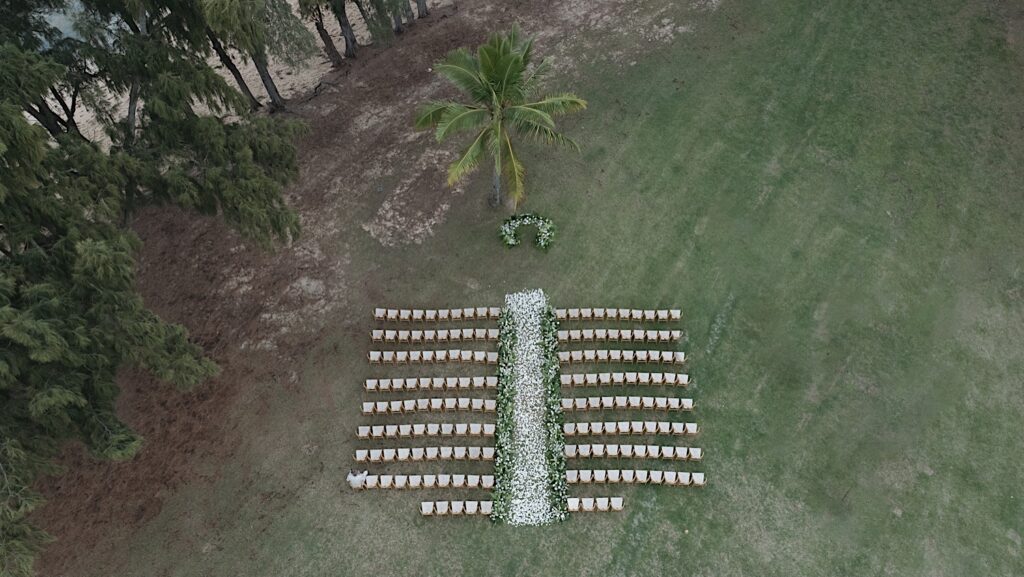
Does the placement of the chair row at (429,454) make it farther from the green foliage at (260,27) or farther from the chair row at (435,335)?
the green foliage at (260,27)

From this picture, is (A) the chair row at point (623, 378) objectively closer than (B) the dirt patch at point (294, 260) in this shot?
No

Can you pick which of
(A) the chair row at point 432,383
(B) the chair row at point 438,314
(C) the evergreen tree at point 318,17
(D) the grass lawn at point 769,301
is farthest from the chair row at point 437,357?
(C) the evergreen tree at point 318,17

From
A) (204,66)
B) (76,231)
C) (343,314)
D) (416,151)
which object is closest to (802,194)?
(416,151)

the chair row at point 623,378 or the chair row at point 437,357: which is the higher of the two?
the chair row at point 437,357

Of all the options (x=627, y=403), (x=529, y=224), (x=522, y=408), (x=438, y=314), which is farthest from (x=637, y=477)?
(x=529, y=224)

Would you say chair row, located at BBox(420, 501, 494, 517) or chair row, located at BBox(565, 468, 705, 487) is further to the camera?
chair row, located at BBox(565, 468, 705, 487)

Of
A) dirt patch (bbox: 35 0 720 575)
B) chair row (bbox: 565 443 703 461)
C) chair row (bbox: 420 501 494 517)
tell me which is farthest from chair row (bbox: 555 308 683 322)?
chair row (bbox: 420 501 494 517)

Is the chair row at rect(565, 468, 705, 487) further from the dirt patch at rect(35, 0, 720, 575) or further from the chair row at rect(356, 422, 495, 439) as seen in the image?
the dirt patch at rect(35, 0, 720, 575)

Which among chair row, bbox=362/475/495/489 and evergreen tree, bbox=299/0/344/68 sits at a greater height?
evergreen tree, bbox=299/0/344/68
